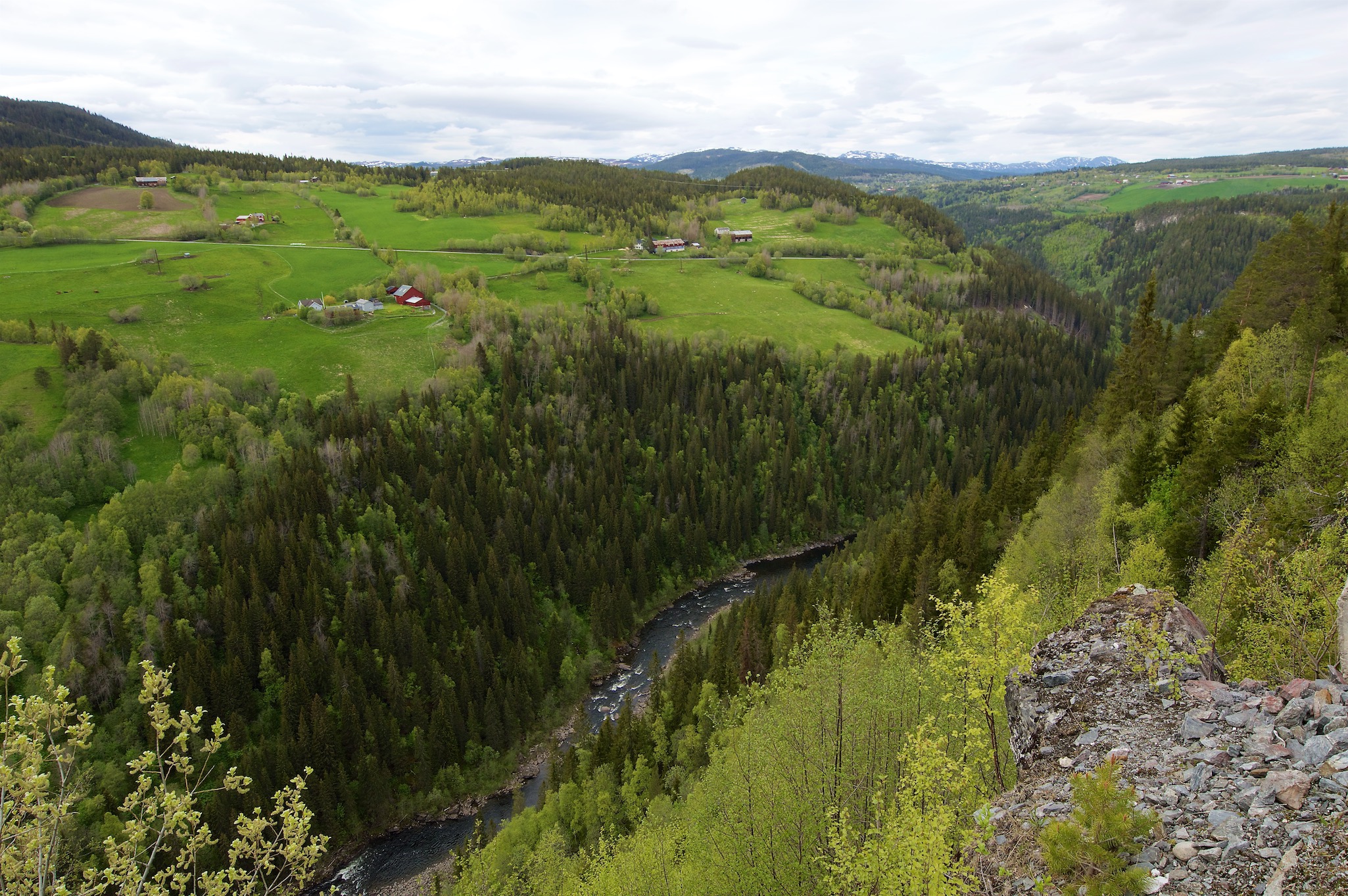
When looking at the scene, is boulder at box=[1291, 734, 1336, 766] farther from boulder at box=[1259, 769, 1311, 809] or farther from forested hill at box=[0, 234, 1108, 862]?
forested hill at box=[0, 234, 1108, 862]

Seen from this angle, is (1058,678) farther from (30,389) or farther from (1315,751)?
(30,389)

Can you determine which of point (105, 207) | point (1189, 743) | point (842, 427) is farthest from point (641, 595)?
point (105, 207)

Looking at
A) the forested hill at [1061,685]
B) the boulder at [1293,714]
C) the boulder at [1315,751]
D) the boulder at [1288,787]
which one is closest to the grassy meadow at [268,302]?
the forested hill at [1061,685]

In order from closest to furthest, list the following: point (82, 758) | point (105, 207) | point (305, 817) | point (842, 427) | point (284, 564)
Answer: point (305, 817) → point (82, 758) → point (284, 564) → point (842, 427) → point (105, 207)

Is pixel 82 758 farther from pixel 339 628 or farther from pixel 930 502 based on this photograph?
pixel 930 502

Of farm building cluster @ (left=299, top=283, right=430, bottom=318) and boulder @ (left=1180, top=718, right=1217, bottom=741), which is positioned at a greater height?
farm building cluster @ (left=299, top=283, right=430, bottom=318)

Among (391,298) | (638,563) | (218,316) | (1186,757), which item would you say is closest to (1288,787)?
(1186,757)

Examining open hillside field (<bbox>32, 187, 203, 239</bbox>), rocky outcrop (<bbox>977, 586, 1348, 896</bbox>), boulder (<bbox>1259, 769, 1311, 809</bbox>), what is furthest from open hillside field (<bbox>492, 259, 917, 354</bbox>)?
boulder (<bbox>1259, 769, 1311, 809</bbox>)
